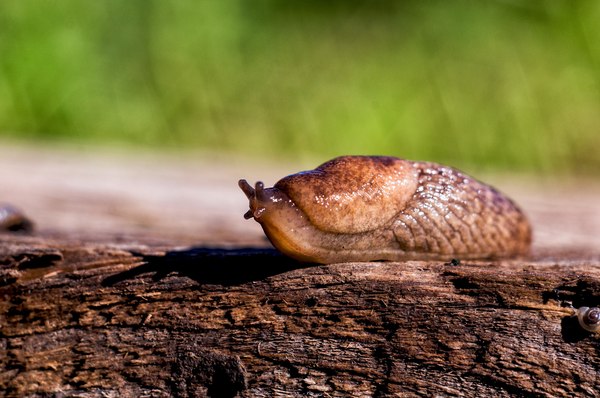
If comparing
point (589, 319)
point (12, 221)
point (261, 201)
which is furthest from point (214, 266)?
point (12, 221)

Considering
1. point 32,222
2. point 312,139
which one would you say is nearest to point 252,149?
point 312,139

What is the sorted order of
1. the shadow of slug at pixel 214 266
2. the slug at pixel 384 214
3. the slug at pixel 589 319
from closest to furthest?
the slug at pixel 589 319, the shadow of slug at pixel 214 266, the slug at pixel 384 214

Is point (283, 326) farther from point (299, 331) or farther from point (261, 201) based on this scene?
point (261, 201)

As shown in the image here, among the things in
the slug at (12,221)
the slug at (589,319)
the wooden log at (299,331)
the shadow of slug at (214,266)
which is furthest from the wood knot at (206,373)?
the slug at (12,221)

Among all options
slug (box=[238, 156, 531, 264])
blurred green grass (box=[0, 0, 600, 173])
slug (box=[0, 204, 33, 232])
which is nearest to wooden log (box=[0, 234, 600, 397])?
slug (box=[238, 156, 531, 264])

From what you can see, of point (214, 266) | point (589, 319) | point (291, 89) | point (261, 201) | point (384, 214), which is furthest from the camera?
point (291, 89)

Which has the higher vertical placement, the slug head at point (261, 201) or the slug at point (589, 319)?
the slug head at point (261, 201)

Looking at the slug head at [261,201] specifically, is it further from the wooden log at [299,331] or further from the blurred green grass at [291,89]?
the blurred green grass at [291,89]
